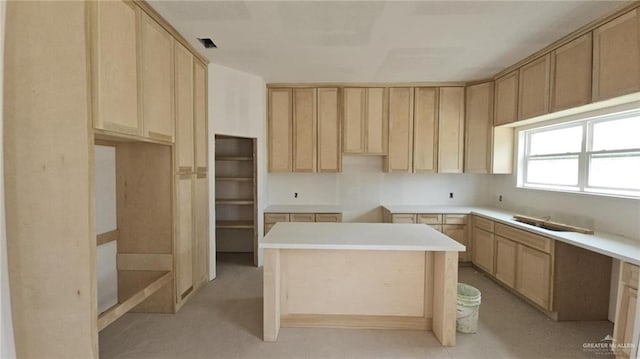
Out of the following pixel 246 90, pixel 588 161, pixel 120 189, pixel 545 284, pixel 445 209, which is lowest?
pixel 545 284

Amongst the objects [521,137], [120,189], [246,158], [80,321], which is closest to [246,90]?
[246,158]

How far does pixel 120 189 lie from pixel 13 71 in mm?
1251

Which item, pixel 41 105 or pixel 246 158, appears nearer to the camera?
pixel 41 105

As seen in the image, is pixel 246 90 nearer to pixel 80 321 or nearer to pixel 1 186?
pixel 1 186

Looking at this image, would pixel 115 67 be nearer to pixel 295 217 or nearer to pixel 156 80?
pixel 156 80

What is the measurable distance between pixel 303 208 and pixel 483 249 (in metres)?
2.56

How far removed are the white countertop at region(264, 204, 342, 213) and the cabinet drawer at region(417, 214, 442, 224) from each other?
1187 millimetres

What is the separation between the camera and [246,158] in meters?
4.14

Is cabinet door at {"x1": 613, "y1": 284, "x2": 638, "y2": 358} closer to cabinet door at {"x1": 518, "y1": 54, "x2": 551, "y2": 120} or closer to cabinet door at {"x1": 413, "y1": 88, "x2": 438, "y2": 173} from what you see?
cabinet door at {"x1": 518, "y1": 54, "x2": 551, "y2": 120}

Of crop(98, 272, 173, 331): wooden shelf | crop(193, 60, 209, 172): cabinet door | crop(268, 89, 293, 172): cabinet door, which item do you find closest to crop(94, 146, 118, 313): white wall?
crop(98, 272, 173, 331): wooden shelf

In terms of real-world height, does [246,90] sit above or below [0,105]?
above

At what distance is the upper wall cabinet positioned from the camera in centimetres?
422

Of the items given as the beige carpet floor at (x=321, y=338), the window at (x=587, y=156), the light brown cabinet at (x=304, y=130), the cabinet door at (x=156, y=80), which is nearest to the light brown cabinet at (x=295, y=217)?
the light brown cabinet at (x=304, y=130)

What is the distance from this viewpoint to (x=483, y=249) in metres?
3.66
